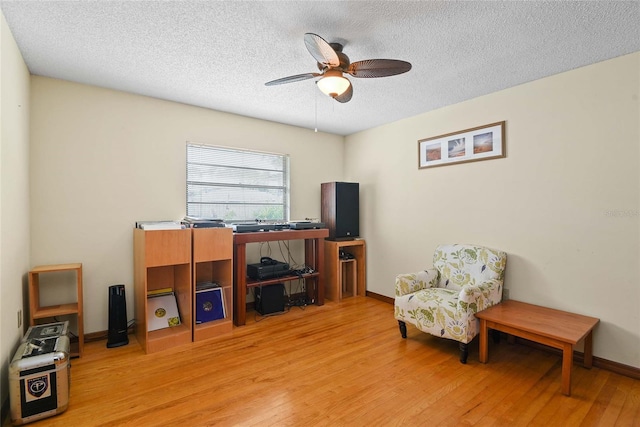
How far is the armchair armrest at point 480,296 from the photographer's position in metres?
2.45

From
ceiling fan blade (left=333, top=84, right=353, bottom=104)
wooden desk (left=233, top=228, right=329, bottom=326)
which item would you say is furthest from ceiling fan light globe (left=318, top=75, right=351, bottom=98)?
wooden desk (left=233, top=228, right=329, bottom=326)

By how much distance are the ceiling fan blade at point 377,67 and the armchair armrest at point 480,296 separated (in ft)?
5.91

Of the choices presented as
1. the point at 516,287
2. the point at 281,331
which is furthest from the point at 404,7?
the point at 281,331

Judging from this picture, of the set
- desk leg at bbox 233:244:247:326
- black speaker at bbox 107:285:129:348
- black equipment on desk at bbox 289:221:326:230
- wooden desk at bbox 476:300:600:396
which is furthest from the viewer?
black equipment on desk at bbox 289:221:326:230

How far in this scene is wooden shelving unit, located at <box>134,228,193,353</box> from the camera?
260 centimetres

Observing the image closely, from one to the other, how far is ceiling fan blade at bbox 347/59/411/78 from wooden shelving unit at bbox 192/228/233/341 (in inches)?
75.8

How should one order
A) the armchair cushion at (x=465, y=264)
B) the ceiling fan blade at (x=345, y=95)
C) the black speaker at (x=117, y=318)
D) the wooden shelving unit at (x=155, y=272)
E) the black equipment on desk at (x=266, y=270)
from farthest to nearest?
the black equipment on desk at (x=266, y=270) < the armchair cushion at (x=465, y=264) < the black speaker at (x=117, y=318) < the wooden shelving unit at (x=155, y=272) < the ceiling fan blade at (x=345, y=95)

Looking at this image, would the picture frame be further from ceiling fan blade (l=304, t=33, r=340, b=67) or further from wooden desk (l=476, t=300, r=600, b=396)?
ceiling fan blade (l=304, t=33, r=340, b=67)

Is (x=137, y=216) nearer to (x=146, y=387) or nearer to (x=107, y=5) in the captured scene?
(x=146, y=387)

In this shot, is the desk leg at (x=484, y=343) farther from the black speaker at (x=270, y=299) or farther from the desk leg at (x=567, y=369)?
the black speaker at (x=270, y=299)

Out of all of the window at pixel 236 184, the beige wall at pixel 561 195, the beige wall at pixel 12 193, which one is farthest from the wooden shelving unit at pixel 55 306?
the beige wall at pixel 561 195

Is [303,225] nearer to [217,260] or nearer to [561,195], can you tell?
[217,260]

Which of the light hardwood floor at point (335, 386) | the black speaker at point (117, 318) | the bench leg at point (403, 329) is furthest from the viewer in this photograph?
the bench leg at point (403, 329)

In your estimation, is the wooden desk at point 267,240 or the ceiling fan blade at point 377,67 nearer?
the ceiling fan blade at point 377,67
